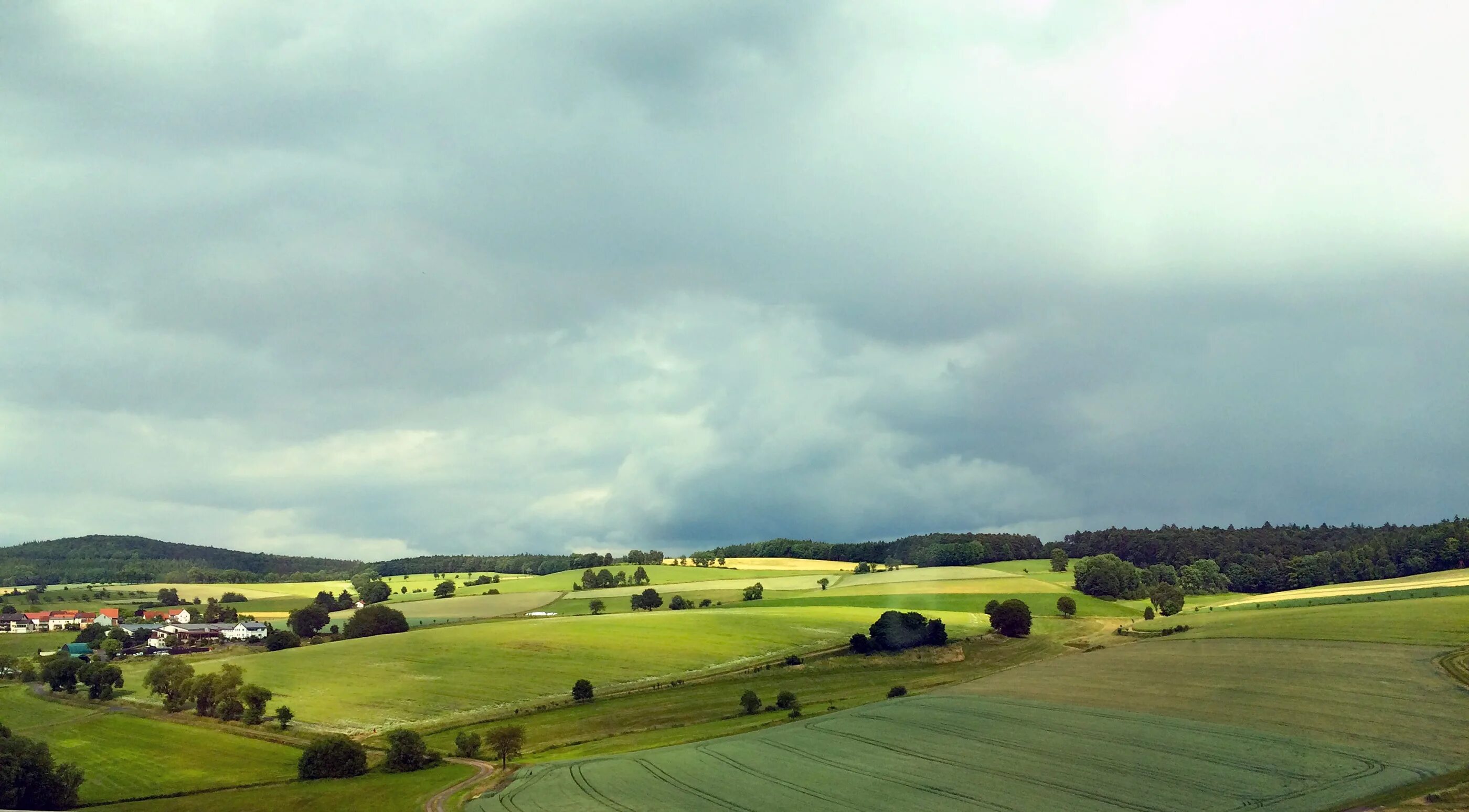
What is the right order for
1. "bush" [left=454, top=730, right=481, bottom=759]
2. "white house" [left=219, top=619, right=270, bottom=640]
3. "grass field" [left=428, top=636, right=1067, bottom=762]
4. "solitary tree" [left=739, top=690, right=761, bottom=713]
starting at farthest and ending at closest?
"white house" [left=219, top=619, right=270, bottom=640] → "solitary tree" [left=739, top=690, right=761, bottom=713] → "grass field" [left=428, top=636, right=1067, bottom=762] → "bush" [left=454, top=730, right=481, bottom=759]

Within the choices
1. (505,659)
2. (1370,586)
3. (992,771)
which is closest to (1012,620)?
(1370,586)

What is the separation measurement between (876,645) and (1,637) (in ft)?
463

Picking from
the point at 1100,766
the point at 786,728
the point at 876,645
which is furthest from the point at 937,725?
the point at 876,645

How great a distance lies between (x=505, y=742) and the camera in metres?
67.3

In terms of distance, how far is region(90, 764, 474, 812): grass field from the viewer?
56875 mm

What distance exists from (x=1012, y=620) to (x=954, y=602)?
96.4 feet

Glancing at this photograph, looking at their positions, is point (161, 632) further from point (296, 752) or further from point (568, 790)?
point (568, 790)

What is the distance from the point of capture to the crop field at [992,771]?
152 feet

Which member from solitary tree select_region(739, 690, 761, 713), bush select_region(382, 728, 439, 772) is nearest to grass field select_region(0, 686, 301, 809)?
bush select_region(382, 728, 439, 772)

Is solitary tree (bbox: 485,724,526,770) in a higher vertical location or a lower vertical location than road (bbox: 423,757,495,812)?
higher

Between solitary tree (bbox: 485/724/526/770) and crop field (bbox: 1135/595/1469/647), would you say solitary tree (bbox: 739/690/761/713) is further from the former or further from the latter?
crop field (bbox: 1135/595/1469/647)

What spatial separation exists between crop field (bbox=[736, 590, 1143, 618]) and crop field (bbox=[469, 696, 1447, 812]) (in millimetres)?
77226

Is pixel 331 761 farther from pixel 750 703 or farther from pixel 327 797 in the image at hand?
pixel 750 703

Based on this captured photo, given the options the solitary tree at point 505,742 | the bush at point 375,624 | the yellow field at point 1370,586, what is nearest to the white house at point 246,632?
the bush at point 375,624
